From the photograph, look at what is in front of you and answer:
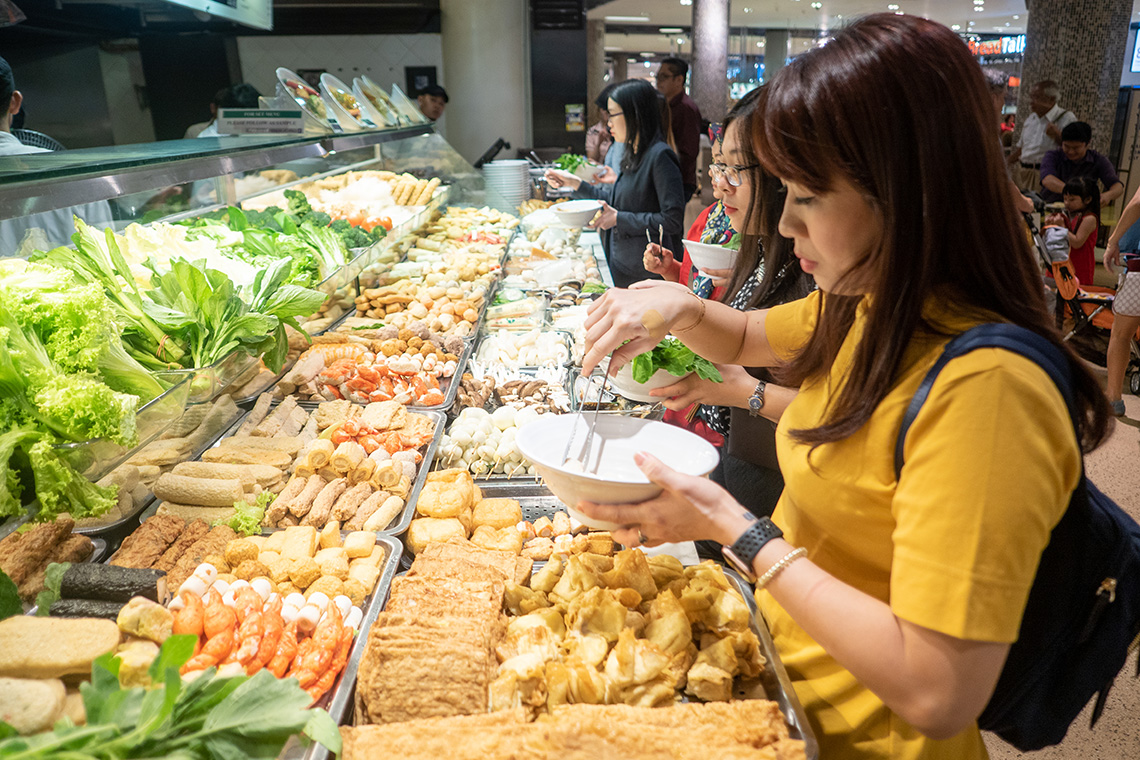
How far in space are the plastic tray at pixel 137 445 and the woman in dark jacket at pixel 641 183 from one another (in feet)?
11.6

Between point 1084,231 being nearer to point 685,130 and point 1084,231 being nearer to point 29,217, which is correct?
point 685,130

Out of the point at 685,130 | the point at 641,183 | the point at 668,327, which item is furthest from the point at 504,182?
the point at 668,327

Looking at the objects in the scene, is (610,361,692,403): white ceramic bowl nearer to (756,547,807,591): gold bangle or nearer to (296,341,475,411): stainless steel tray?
(296,341,475,411): stainless steel tray

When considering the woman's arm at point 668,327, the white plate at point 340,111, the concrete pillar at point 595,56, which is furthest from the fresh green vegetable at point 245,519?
the concrete pillar at point 595,56

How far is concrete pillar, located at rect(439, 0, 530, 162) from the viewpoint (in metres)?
8.89

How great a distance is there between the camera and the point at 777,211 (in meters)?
2.44

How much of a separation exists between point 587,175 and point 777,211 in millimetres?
5012

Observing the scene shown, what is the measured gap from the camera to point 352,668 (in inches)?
52.9

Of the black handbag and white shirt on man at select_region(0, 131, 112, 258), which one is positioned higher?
white shirt on man at select_region(0, 131, 112, 258)

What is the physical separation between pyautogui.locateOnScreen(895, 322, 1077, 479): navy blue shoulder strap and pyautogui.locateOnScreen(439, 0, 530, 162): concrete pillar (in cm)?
908

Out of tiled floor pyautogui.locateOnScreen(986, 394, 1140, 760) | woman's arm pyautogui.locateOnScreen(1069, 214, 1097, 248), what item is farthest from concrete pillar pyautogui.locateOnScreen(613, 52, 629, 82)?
tiled floor pyautogui.locateOnScreen(986, 394, 1140, 760)

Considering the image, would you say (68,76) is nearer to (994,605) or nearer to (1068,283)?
(994,605)

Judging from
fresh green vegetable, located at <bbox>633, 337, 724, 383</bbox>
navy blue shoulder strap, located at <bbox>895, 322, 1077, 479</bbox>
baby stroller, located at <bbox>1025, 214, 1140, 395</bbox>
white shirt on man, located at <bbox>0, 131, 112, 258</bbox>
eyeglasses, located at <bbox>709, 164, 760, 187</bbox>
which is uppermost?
eyeglasses, located at <bbox>709, 164, 760, 187</bbox>

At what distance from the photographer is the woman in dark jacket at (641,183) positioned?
4.87 metres
